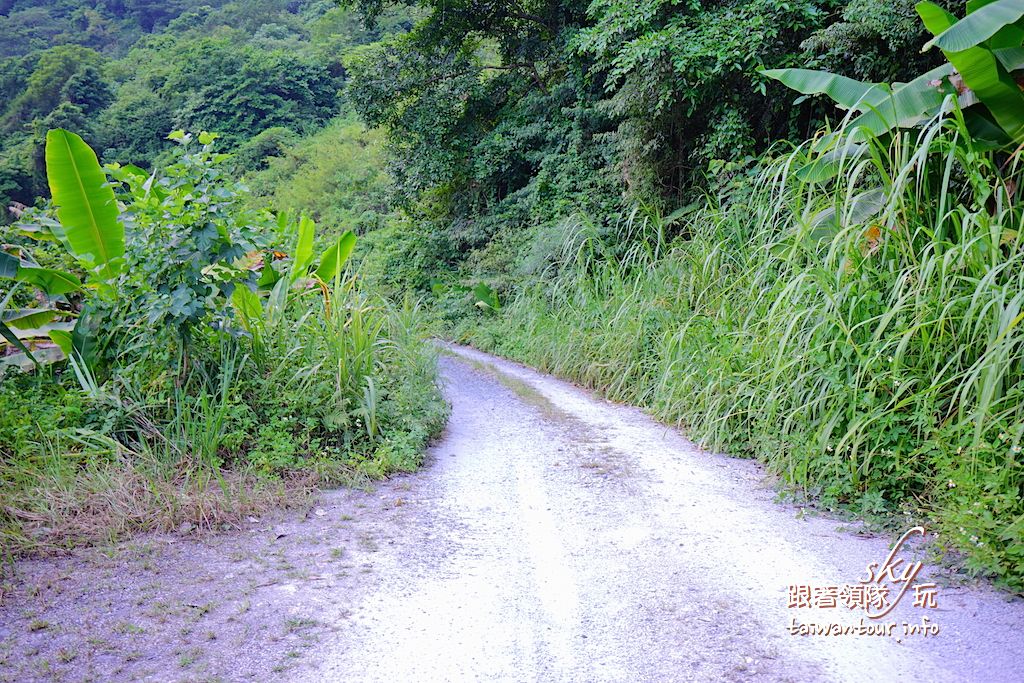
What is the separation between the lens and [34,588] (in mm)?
3988

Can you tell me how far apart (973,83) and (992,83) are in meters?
0.12

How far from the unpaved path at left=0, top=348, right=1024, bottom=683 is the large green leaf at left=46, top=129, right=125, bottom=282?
2963 millimetres

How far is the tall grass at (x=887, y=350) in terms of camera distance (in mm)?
4250

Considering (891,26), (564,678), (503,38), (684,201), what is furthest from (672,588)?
(503,38)

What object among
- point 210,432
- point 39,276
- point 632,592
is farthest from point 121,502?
point 632,592

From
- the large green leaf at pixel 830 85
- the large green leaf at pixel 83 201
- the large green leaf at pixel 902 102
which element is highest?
the large green leaf at pixel 830 85

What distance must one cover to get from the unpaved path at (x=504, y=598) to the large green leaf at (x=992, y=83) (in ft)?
10.3

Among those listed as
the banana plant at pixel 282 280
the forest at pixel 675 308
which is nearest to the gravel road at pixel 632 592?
the forest at pixel 675 308

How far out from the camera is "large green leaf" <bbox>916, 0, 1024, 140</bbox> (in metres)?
5.58

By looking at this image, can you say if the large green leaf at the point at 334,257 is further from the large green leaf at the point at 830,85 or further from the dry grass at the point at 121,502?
the large green leaf at the point at 830,85

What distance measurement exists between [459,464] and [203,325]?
2.25 metres

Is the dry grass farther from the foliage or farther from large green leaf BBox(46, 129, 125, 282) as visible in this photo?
the foliage

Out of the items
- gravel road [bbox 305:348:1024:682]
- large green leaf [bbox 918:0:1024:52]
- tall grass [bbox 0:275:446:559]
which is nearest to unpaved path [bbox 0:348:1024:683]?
gravel road [bbox 305:348:1024:682]

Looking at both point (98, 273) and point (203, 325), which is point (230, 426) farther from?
point (98, 273)
